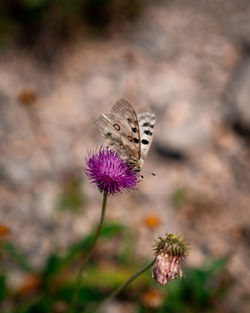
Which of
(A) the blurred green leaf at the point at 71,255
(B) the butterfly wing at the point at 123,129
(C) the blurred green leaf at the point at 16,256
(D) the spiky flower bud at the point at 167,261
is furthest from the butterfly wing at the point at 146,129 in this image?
(C) the blurred green leaf at the point at 16,256

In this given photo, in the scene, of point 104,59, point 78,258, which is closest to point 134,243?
point 78,258

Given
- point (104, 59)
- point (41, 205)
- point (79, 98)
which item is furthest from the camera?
point (104, 59)

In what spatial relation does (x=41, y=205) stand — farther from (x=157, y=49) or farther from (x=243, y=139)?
(x=157, y=49)

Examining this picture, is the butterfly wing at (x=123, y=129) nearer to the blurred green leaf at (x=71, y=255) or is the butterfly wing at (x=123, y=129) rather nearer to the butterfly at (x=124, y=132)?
the butterfly at (x=124, y=132)

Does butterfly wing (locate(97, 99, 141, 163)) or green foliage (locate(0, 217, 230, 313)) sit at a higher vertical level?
butterfly wing (locate(97, 99, 141, 163))

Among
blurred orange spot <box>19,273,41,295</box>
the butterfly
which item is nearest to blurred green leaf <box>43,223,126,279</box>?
blurred orange spot <box>19,273,41,295</box>

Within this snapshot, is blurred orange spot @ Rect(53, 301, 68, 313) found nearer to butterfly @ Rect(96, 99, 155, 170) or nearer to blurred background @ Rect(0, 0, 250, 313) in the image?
blurred background @ Rect(0, 0, 250, 313)

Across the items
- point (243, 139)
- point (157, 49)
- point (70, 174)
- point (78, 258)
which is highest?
point (157, 49)

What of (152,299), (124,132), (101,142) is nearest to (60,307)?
(152,299)
